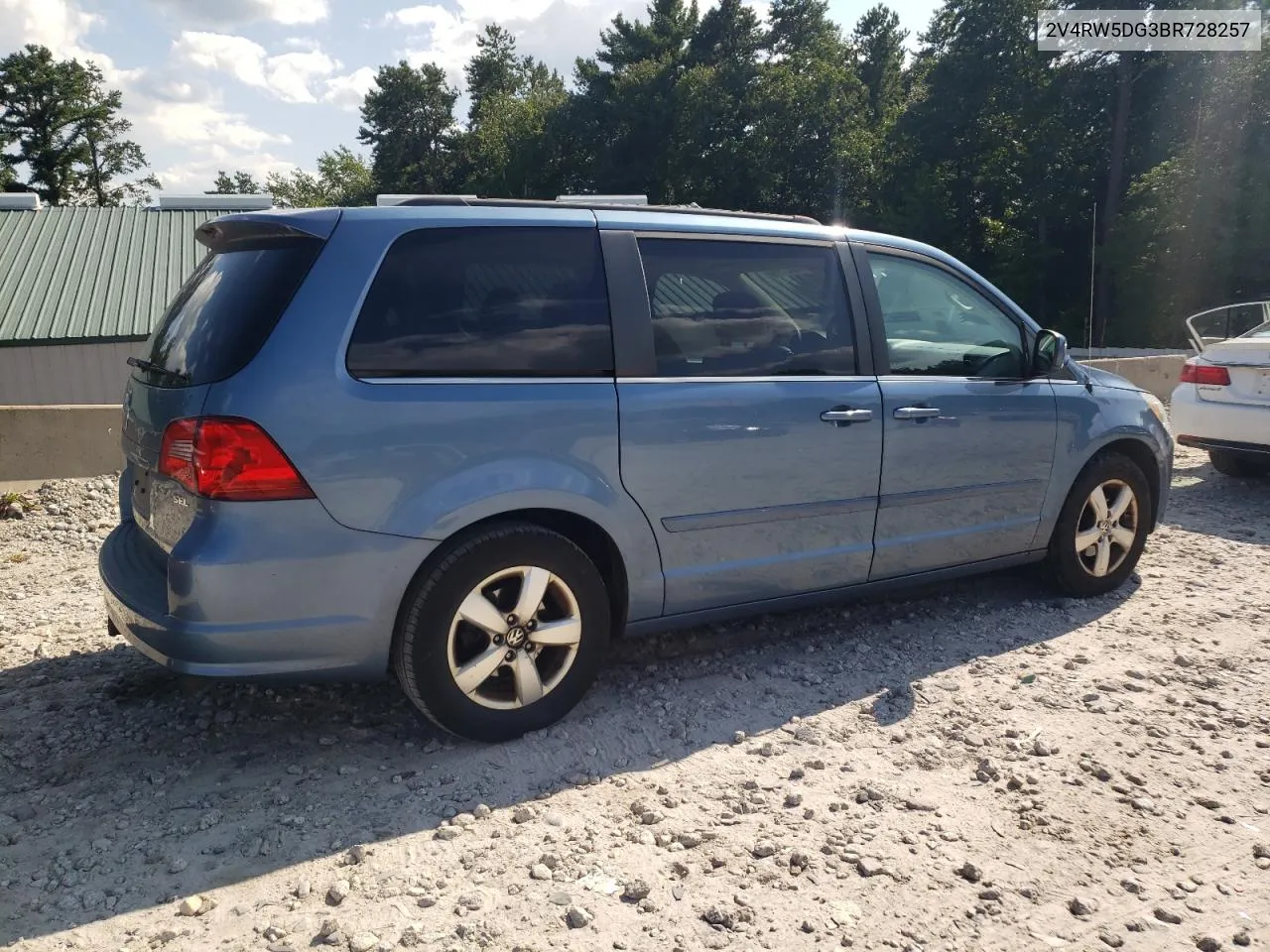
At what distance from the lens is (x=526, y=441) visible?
A: 338 centimetres

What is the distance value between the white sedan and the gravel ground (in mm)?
3128

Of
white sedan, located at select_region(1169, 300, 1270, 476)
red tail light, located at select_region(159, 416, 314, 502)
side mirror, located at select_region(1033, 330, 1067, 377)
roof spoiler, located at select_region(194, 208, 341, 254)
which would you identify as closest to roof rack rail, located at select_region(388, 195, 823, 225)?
roof spoiler, located at select_region(194, 208, 341, 254)

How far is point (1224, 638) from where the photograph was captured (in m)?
4.58

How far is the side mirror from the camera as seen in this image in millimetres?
4711

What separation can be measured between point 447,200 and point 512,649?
1628mm

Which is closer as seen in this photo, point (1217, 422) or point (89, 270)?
point (1217, 422)

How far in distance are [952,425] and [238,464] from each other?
2.97m

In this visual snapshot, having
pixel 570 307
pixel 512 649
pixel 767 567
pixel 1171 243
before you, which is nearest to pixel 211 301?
pixel 570 307

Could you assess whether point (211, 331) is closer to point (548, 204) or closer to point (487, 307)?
point (487, 307)

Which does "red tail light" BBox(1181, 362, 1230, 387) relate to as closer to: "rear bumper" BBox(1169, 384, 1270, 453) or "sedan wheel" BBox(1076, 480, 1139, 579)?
"rear bumper" BBox(1169, 384, 1270, 453)

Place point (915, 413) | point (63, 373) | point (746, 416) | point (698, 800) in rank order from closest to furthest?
1. point (698, 800)
2. point (746, 416)
3. point (915, 413)
4. point (63, 373)

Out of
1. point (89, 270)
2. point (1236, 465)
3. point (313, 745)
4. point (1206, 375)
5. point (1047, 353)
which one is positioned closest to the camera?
point (313, 745)

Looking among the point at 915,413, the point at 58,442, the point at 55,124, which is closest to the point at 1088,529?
the point at 915,413

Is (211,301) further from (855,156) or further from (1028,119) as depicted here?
(855,156)
